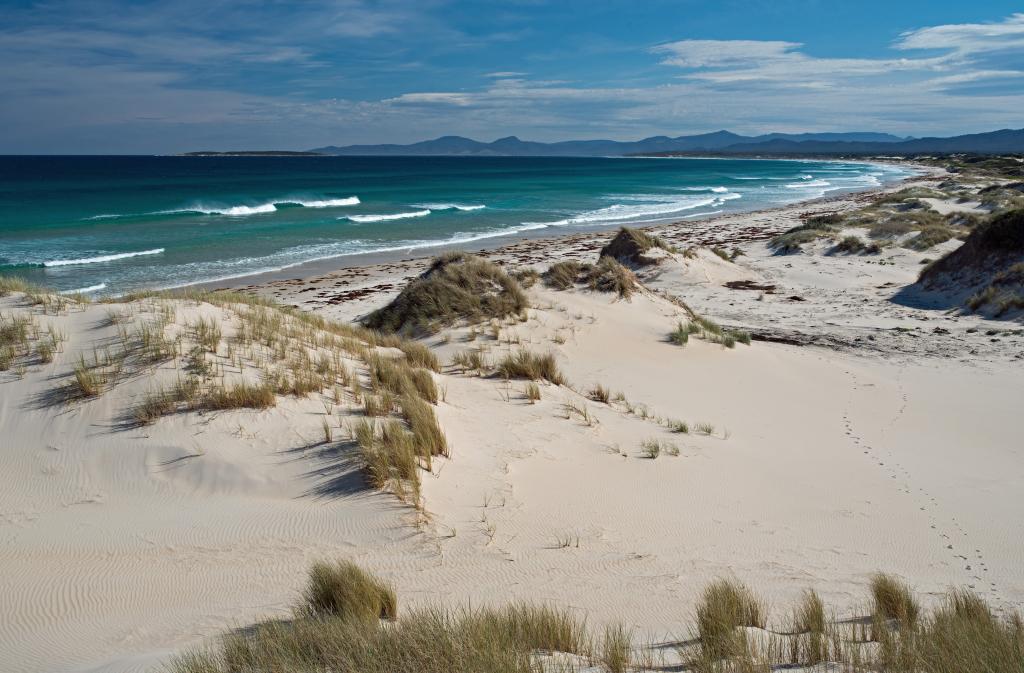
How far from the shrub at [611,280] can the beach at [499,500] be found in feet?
12.3

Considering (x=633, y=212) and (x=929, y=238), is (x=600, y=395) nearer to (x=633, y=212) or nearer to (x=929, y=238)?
(x=929, y=238)

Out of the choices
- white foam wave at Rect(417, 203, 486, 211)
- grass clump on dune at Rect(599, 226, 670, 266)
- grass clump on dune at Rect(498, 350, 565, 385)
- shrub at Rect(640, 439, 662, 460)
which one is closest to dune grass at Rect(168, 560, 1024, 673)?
shrub at Rect(640, 439, 662, 460)

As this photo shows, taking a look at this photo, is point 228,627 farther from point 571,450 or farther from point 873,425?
point 873,425

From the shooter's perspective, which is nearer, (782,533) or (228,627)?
(228,627)

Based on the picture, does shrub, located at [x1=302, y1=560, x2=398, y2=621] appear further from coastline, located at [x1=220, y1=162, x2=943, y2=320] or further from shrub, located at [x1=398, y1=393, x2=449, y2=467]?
coastline, located at [x1=220, y1=162, x2=943, y2=320]

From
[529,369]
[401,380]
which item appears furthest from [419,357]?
[401,380]

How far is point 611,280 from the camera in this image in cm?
1324

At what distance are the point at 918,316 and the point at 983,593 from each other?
37.9 ft

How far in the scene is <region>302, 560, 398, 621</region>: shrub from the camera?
10.6 ft

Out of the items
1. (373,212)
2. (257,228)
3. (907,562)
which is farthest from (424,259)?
(907,562)

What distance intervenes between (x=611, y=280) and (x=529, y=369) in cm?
558

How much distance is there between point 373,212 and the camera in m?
42.8

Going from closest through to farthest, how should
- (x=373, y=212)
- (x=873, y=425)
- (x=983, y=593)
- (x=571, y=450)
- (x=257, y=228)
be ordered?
(x=983, y=593), (x=571, y=450), (x=873, y=425), (x=257, y=228), (x=373, y=212)

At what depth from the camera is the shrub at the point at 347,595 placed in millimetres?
3241
